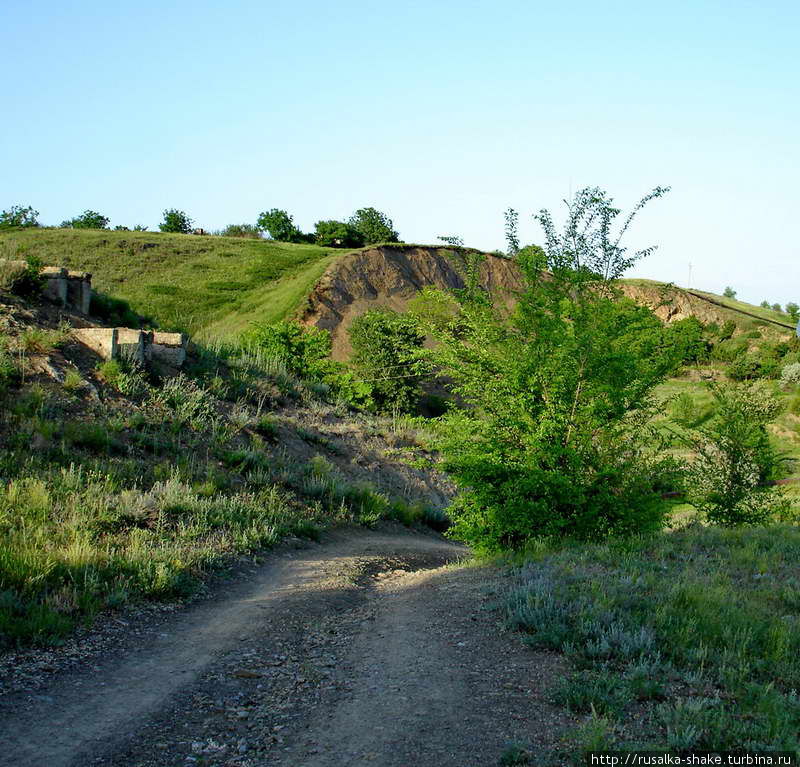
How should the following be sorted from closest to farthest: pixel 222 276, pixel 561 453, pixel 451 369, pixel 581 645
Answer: pixel 581 645 < pixel 561 453 < pixel 451 369 < pixel 222 276

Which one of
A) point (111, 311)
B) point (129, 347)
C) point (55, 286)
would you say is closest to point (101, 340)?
point (129, 347)

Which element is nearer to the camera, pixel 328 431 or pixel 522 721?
pixel 522 721

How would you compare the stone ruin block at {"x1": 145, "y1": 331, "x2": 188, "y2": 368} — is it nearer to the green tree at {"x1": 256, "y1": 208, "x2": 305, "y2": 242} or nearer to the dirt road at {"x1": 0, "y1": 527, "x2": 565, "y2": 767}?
the dirt road at {"x1": 0, "y1": 527, "x2": 565, "y2": 767}

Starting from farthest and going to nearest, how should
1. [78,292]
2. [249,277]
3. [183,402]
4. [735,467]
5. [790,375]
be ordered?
[249,277] → [790,375] → [78,292] → [735,467] → [183,402]

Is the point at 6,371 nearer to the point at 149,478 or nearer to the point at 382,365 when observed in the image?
the point at 149,478

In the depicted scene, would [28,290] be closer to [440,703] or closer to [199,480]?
[199,480]

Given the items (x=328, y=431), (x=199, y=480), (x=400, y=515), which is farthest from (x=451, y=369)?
(x=328, y=431)

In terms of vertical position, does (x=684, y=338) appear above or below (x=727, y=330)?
below

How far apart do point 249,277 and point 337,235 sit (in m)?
24.1

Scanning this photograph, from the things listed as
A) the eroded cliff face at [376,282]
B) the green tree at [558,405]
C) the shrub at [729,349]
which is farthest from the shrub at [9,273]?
the shrub at [729,349]

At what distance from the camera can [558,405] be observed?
10211 millimetres

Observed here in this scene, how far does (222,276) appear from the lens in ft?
187

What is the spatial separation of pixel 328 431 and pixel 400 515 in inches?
171

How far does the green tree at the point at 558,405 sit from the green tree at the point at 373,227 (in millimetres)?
71143
